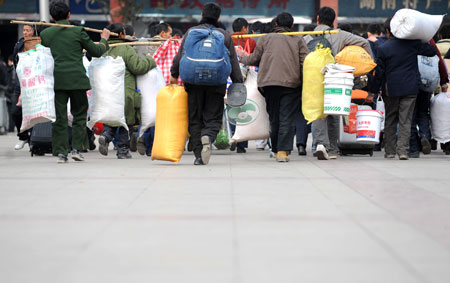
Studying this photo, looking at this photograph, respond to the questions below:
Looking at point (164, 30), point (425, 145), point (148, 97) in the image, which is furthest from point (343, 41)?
point (164, 30)

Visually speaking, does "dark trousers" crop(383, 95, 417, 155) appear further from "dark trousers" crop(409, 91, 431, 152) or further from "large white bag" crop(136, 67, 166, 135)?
"large white bag" crop(136, 67, 166, 135)

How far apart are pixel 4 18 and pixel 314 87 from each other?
57.9 ft

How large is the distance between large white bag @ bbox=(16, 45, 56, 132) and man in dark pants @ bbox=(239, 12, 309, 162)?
233 cm

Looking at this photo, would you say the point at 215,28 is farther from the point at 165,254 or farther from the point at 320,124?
the point at 165,254

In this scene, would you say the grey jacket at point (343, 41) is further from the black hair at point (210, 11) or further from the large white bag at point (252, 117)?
the black hair at point (210, 11)

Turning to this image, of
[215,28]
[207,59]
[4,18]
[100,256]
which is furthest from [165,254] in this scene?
[4,18]

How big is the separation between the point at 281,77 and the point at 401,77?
5.64 ft

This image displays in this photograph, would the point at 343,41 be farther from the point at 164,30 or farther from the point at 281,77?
the point at 164,30

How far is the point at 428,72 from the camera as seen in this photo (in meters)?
11.2

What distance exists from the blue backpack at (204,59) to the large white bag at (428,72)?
3.33m

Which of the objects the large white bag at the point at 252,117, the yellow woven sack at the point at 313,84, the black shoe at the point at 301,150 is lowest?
the black shoe at the point at 301,150

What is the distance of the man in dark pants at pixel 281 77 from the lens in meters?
9.94

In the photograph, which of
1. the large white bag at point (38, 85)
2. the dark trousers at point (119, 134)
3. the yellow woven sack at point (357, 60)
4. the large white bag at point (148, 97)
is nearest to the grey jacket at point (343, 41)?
the yellow woven sack at point (357, 60)

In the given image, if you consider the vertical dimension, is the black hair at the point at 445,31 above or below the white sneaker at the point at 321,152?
above
